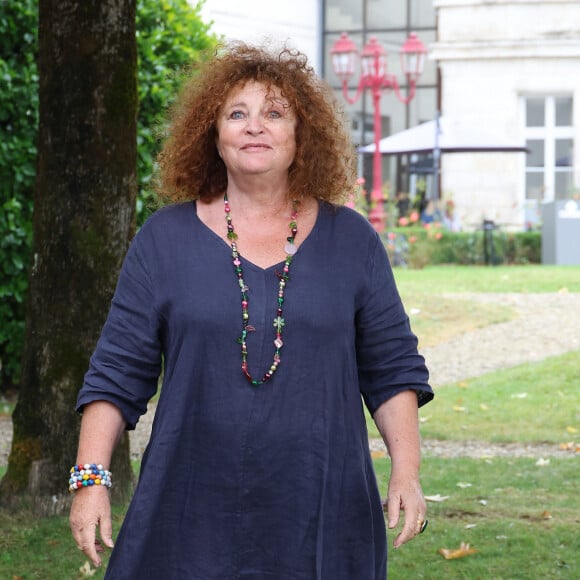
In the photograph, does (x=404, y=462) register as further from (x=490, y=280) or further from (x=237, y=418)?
(x=490, y=280)

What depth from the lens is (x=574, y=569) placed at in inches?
211

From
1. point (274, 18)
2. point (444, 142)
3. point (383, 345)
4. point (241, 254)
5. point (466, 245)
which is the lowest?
point (466, 245)

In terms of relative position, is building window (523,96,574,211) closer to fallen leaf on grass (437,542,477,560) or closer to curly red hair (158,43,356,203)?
fallen leaf on grass (437,542,477,560)

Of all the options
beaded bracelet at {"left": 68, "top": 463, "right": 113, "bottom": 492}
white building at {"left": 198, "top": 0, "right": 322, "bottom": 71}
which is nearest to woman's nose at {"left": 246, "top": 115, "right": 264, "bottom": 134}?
beaded bracelet at {"left": 68, "top": 463, "right": 113, "bottom": 492}

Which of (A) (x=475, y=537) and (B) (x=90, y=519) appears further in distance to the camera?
(A) (x=475, y=537)

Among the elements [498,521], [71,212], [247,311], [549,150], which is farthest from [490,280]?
[247,311]

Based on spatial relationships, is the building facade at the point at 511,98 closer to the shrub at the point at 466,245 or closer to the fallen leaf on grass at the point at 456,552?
the shrub at the point at 466,245

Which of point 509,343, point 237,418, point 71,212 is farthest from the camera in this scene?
point 509,343

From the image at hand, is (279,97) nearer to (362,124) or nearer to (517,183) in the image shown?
(517,183)

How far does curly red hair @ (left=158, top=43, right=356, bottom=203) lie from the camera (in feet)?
10.6

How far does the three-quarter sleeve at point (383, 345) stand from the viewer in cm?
313

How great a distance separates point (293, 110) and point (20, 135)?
6.17 meters

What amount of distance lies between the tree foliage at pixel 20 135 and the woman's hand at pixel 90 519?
5.65 m

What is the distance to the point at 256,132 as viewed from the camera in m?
3.14
